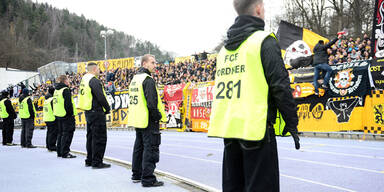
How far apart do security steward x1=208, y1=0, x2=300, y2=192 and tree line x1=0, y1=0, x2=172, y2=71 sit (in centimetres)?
8351

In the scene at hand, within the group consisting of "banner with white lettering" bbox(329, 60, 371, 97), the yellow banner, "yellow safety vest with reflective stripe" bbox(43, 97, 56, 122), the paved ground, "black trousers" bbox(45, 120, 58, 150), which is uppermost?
the yellow banner

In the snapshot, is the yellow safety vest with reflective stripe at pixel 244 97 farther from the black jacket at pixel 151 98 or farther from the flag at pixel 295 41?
the flag at pixel 295 41

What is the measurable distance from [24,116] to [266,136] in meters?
12.4

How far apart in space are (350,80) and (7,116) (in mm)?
13317

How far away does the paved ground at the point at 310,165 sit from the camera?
5539mm

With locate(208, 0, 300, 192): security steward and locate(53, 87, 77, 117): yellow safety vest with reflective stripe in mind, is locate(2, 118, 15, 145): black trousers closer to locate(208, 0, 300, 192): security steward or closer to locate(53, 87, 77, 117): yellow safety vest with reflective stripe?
locate(53, 87, 77, 117): yellow safety vest with reflective stripe

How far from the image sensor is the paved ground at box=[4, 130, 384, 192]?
18.2ft

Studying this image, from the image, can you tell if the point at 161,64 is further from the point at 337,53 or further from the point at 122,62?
the point at 337,53

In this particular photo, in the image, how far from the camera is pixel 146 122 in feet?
18.3

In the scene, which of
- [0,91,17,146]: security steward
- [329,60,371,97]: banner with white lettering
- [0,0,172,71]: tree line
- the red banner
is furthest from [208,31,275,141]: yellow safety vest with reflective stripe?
[0,0,172,71]: tree line

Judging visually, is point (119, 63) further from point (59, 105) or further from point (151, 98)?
point (151, 98)

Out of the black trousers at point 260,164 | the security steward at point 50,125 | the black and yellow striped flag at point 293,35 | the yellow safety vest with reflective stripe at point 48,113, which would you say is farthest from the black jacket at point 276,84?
the black and yellow striped flag at point 293,35

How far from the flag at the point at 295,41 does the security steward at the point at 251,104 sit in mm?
12614

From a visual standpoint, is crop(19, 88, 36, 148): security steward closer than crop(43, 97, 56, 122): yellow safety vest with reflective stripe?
No
